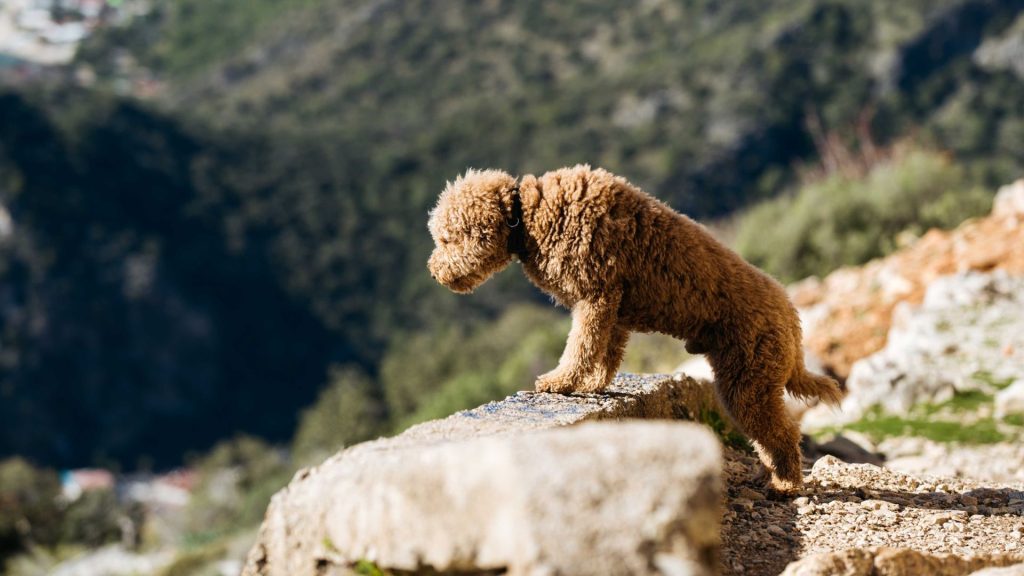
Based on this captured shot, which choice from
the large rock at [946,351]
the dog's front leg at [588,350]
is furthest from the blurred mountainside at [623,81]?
the dog's front leg at [588,350]

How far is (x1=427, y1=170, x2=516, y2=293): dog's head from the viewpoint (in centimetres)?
554

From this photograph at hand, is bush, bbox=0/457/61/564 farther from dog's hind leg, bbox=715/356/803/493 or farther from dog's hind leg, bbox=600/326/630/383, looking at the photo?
dog's hind leg, bbox=715/356/803/493

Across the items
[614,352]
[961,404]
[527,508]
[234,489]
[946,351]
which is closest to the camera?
[527,508]

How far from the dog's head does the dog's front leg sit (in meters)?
0.53

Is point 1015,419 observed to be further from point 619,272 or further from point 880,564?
point 880,564

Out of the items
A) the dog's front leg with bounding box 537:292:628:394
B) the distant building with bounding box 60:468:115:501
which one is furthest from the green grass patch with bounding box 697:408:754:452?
the distant building with bounding box 60:468:115:501

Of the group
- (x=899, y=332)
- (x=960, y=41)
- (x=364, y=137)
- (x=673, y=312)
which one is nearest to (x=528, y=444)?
(x=673, y=312)

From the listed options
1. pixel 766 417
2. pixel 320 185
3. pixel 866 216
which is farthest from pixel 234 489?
pixel 766 417

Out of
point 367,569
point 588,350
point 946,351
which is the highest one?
point 946,351

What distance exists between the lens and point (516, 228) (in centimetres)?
563

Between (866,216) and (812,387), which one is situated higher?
(866,216)

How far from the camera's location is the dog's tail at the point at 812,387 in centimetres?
605

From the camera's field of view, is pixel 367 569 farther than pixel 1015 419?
No

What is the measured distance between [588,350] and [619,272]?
1.53 feet
